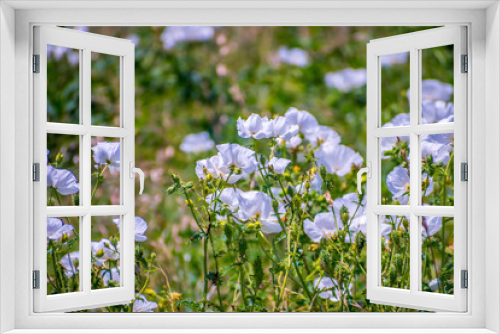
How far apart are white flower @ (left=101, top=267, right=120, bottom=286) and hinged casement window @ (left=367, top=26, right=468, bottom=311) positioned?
1.21 metres

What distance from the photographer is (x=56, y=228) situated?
2.14 m

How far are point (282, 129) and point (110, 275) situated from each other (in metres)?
1.13

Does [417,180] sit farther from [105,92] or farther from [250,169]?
[105,92]

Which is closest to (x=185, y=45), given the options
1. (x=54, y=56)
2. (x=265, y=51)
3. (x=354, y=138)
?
(x=265, y=51)

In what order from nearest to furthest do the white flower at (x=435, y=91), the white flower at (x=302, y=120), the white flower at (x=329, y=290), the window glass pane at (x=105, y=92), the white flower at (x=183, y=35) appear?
the white flower at (x=329, y=290)
the white flower at (x=435, y=91)
the white flower at (x=302, y=120)
the window glass pane at (x=105, y=92)
the white flower at (x=183, y=35)

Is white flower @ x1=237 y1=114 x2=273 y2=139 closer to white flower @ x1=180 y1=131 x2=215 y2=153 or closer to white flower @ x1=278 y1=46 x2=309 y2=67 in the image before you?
white flower @ x1=180 y1=131 x2=215 y2=153

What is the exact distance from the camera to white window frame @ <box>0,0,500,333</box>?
185cm

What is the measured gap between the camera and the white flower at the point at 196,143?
2.94 meters

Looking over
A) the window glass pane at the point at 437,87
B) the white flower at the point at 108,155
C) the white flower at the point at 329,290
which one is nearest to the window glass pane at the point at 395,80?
the window glass pane at the point at 437,87

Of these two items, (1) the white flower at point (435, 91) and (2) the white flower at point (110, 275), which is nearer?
(2) the white flower at point (110, 275)

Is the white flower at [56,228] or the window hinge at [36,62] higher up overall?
the window hinge at [36,62]

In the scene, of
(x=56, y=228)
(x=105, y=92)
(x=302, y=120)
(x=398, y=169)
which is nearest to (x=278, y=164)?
(x=302, y=120)

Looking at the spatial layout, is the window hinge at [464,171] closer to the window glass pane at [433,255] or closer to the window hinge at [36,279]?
the window glass pane at [433,255]

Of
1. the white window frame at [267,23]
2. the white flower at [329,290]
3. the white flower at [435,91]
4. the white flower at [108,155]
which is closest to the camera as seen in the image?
the white window frame at [267,23]
